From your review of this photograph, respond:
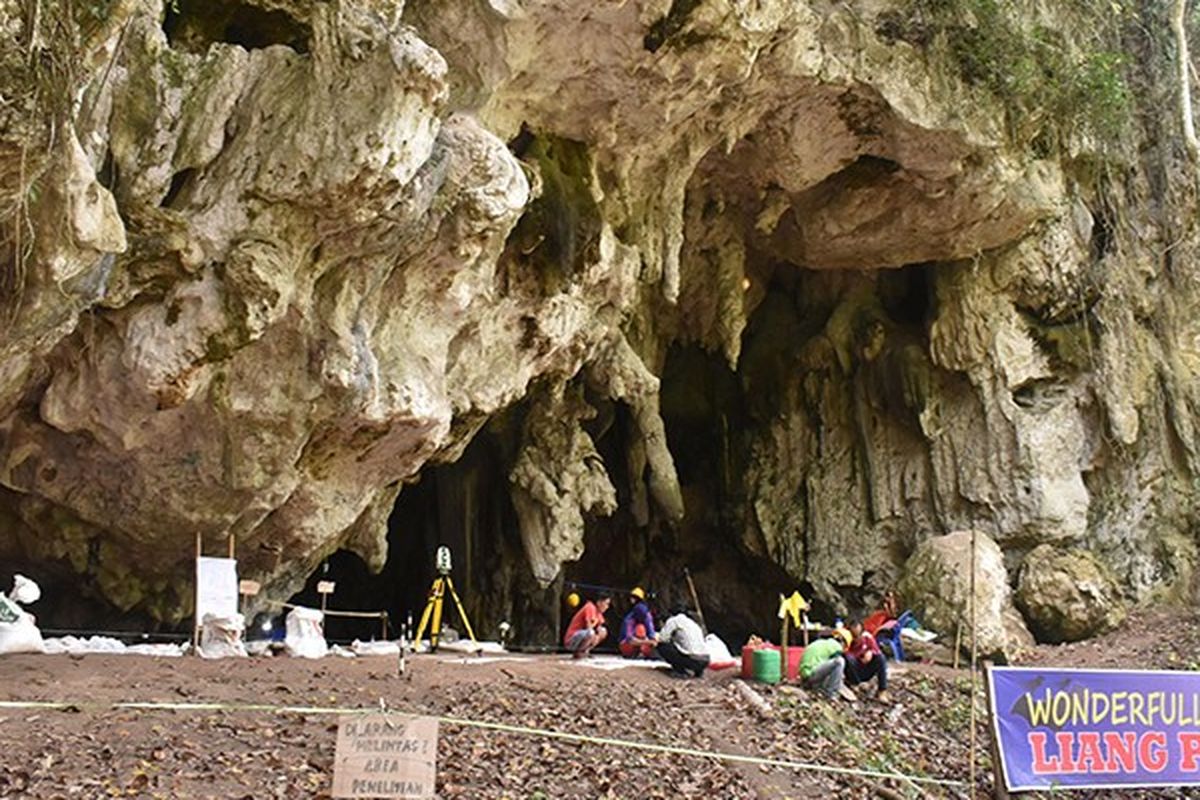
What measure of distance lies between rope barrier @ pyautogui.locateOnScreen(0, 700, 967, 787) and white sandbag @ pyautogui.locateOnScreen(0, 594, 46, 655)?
174cm

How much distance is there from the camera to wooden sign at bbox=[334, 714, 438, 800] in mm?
5145

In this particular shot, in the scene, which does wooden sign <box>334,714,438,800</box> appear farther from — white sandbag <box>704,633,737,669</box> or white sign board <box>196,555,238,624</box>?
white sandbag <box>704,633,737,669</box>

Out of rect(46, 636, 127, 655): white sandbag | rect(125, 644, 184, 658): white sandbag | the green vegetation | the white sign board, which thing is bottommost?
rect(125, 644, 184, 658): white sandbag

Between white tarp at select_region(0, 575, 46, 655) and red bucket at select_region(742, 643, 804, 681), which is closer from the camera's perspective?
white tarp at select_region(0, 575, 46, 655)

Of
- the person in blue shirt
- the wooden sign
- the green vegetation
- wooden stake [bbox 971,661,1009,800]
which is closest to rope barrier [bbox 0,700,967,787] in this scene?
wooden stake [bbox 971,661,1009,800]

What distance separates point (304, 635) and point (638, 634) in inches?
164

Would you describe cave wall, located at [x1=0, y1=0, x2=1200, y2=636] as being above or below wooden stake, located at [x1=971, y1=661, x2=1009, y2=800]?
above

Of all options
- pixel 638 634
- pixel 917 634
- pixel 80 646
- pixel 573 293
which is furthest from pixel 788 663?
pixel 80 646

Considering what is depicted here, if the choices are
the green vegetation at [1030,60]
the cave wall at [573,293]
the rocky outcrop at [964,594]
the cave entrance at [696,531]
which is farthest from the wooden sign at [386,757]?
the cave entrance at [696,531]

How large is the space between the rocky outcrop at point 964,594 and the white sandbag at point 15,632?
10293 millimetres

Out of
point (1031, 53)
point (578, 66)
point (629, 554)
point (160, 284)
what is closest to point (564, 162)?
point (578, 66)

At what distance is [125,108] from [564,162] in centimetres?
581

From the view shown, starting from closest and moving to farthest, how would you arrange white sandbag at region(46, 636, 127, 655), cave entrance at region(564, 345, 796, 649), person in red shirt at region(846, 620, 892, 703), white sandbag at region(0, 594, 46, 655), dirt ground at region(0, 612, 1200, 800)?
dirt ground at region(0, 612, 1200, 800)
white sandbag at region(0, 594, 46, 655)
white sandbag at region(46, 636, 127, 655)
person in red shirt at region(846, 620, 892, 703)
cave entrance at region(564, 345, 796, 649)

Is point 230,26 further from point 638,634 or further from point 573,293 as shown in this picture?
point 638,634
